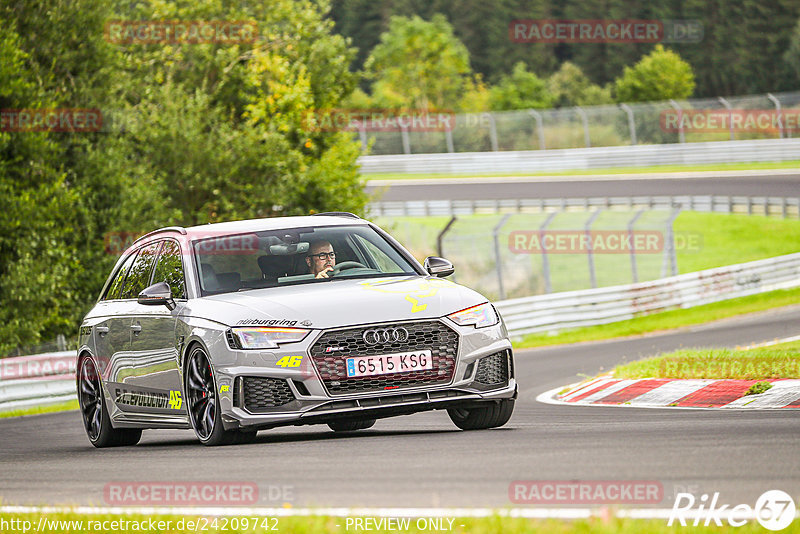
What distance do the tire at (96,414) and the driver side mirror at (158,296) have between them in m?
1.70

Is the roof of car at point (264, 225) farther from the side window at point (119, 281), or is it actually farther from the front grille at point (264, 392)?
the front grille at point (264, 392)

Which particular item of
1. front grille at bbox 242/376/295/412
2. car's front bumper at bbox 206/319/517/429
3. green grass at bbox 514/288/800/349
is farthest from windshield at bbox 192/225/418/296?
green grass at bbox 514/288/800/349

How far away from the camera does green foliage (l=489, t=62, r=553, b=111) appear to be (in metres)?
88.6

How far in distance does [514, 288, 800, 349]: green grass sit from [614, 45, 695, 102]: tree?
200 ft

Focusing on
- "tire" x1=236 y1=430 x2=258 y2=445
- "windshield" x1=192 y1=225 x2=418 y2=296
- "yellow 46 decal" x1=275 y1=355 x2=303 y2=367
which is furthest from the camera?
"windshield" x1=192 y1=225 x2=418 y2=296

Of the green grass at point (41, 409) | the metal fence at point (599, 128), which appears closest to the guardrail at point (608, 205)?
the metal fence at point (599, 128)

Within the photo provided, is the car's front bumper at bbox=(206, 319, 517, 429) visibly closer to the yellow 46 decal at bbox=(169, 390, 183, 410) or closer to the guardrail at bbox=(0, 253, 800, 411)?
the yellow 46 decal at bbox=(169, 390, 183, 410)

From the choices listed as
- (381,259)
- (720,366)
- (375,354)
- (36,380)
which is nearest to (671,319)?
(36,380)

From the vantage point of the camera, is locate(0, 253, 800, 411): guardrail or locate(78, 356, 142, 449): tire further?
locate(0, 253, 800, 411): guardrail

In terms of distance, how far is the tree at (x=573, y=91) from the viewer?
93.7 meters

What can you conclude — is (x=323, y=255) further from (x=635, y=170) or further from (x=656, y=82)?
(x=656, y=82)

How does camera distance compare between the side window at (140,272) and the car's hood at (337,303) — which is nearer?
the car's hood at (337,303)

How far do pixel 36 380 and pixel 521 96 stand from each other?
7631cm

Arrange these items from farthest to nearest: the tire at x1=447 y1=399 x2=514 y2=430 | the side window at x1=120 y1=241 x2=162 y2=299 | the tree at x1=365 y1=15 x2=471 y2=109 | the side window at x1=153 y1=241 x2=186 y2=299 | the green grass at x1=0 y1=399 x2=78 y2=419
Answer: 1. the tree at x1=365 y1=15 x2=471 y2=109
2. the green grass at x1=0 y1=399 x2=78 y2=419
3. the side window at x1=120 y1=241 x2=162 y2=299
4. the side window at x1=153 y1=241 x2=186 y2=299
5. the tire at x1=447 y1=399 x2=514 y2=430
